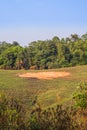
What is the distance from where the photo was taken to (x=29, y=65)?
6638 cm

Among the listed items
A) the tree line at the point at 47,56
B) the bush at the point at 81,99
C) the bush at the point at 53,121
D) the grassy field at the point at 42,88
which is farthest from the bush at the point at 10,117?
the tree line at the point at 47,56

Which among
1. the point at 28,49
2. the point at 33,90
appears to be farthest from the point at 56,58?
the point at 33,90

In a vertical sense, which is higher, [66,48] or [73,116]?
[66,48]

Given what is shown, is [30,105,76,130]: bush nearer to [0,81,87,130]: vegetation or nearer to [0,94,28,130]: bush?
[0,81,87,130]: vegetation

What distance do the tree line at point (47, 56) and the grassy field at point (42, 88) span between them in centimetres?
2531

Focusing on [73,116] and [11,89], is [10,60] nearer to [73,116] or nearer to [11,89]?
[11,89]

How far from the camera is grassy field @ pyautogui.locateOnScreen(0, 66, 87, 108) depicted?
85.4 ft

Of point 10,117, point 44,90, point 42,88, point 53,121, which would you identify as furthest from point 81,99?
point 42,88

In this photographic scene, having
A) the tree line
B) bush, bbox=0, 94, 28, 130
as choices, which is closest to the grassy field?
bush, bbox=0, 94, 28, 130

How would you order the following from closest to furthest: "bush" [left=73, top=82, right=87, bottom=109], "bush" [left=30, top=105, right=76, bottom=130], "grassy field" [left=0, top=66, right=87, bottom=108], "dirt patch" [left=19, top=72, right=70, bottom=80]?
"bush" [left=30, top=105, right=76, bottom=130] → "bush" [left=73, top=82, right=87, bottom=109] → "grassy field" [left=0, top=66, right=87, bottom=108] → "dirt patch" [left=19, top=72, right=70, bottom=80]

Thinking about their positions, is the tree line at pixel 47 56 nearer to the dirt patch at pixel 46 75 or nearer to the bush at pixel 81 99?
the dirt patch at pixel 46 75

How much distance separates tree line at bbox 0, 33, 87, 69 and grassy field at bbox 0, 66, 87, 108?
25.3 meters

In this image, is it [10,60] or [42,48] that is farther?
[42,48]

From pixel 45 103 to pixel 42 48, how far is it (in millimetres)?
44034
